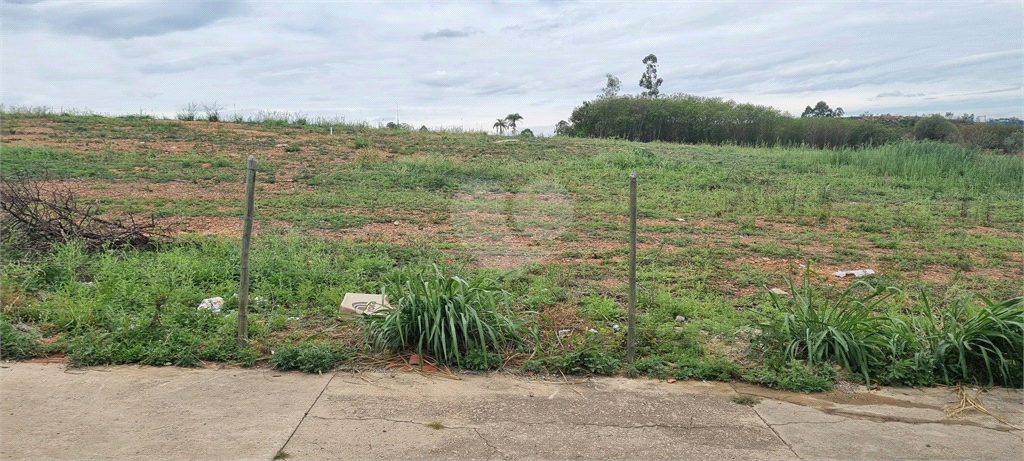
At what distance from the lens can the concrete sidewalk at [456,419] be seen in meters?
3.22

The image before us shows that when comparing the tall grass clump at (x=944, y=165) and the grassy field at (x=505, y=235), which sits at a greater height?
the tall grass clump at (x=944, y=165)

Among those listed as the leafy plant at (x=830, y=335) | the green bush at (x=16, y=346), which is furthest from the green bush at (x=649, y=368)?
the green bush at (x=16, y=346)

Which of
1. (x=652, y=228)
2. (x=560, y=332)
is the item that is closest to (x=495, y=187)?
(x=652, y=228)

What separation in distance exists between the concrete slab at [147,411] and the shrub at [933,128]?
24551 mm

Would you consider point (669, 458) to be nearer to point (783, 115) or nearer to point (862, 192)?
point (862, 192)

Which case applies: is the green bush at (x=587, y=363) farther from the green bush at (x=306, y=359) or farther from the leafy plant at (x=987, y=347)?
the leafy plant at (x=987, y=347)

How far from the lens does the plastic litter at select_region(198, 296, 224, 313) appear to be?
5.06m

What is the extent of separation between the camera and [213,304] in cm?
517

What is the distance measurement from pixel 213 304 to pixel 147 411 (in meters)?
1.72

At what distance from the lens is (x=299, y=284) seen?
580 centimetres

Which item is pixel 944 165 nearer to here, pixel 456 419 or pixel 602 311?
pixel 602 311

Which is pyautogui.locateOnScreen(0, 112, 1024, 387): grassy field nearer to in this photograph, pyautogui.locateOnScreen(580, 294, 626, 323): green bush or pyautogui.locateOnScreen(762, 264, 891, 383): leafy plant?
pyautogui.locateOnScreen(580, 294, 626, 323): green bush

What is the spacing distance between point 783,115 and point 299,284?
25488 millimetres

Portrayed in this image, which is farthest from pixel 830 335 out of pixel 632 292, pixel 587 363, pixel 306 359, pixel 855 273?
pixel 306 359
